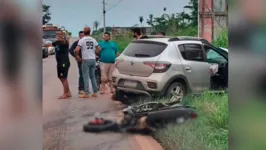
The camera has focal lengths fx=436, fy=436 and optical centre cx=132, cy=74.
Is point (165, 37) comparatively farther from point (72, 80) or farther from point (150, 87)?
point (72, 80)

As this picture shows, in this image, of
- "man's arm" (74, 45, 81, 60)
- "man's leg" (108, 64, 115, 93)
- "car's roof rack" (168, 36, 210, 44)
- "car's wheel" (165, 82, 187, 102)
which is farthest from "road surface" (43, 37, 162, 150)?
"car's roof rack" (168, 36, 210, 44)

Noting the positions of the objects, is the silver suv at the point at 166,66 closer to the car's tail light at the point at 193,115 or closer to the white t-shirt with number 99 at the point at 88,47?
the white t-shirt with number 99 at the point at 88,47

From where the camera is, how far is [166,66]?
5938mm

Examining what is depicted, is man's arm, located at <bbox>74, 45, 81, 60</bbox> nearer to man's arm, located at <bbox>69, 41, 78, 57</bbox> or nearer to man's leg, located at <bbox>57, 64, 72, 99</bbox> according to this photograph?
man's arm, located at <bbox>69, 41, 78, 57</bbox>

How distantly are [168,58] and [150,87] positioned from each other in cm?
49

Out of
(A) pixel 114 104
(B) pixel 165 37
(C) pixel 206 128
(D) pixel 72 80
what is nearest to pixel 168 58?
(B) pixel 165 37

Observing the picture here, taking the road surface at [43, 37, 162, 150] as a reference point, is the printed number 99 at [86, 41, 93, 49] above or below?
above

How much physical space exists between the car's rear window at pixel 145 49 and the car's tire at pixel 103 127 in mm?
1264

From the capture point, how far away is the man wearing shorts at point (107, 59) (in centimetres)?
627

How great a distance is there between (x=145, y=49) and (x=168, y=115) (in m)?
1.49

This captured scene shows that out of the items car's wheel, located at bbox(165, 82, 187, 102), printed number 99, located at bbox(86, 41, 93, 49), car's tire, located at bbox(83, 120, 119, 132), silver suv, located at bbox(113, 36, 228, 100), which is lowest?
car's tire, located at bbox(83, 120, 119, 132)

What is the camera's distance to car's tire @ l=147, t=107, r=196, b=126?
4777 millimetres

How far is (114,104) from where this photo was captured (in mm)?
5898

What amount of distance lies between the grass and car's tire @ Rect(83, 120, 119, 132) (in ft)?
1.76
